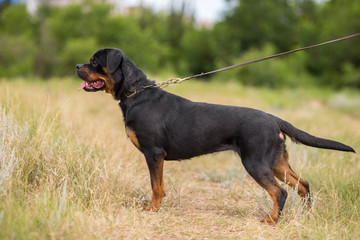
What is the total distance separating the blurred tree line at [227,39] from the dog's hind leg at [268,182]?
21.2 m

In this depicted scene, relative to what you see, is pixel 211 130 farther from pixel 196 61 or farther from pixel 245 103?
pixel 196 61

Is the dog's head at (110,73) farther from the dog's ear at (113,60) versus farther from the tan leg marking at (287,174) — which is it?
the tan leg marking at (287,174)

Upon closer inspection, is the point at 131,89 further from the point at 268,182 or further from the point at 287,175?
the point at 287,175

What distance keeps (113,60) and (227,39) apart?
30366 mm

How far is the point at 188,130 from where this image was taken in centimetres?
392

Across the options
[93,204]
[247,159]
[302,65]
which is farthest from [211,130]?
[302,65]

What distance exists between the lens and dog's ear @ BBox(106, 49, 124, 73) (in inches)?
155

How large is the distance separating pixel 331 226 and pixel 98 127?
12.7ft

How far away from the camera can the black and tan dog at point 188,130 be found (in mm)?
3736

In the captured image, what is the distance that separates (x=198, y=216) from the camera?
12.6 feet

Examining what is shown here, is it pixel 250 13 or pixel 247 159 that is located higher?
pixel 250 13

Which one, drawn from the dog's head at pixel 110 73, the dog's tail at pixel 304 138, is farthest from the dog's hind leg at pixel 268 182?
the dog's head at pixel 110 73

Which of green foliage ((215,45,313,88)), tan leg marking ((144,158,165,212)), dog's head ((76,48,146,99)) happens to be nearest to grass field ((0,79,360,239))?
tan leg marking ((144,158,165,212))

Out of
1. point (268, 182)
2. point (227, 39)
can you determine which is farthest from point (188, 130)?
point (227, 39)
